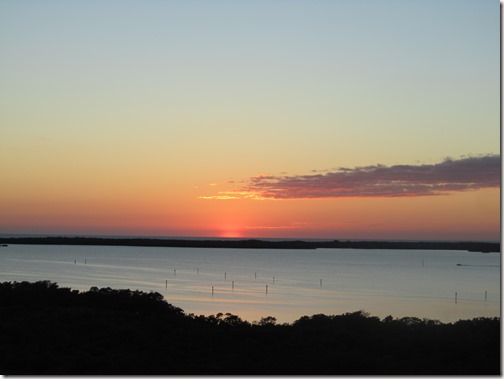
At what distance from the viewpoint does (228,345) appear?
20.7 m

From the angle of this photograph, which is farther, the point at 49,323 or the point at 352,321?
the point at 352,321

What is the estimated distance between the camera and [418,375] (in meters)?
15.4

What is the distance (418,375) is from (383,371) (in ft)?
3.81

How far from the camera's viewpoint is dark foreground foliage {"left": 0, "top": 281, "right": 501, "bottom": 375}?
54.4ft

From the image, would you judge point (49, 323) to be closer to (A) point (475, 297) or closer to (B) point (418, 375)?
(B) point (418, 375)

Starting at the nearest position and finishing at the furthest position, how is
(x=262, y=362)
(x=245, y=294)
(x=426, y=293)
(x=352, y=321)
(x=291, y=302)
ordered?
(x=262, y=362) → (x=352, y=321) → (x=291, y=302) → (x=245, y=294) → (x=426, y=293)

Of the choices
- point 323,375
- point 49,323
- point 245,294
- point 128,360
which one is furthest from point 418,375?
point 245,294

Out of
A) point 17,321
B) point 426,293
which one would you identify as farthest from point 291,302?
point 17,321

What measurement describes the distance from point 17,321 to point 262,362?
1009 cm

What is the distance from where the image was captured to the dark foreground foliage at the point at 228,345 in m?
16.6

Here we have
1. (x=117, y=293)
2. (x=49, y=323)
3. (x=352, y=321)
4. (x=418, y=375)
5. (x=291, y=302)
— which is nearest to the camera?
(x=418, y=375)

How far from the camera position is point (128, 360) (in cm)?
1742

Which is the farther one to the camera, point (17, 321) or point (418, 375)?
point (17, 321)

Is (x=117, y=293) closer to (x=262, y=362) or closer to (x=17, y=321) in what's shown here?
(x=17, y=321)
